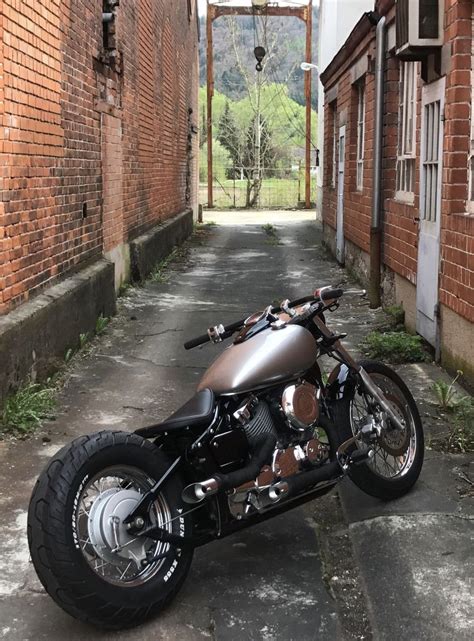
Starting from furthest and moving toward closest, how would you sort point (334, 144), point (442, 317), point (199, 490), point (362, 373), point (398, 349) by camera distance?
point (334, 144) → point (398, 349) → point (442, 317) → point (362, 373) → point (199, 490)

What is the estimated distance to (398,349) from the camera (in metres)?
7.23

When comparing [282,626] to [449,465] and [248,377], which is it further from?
[449,465]

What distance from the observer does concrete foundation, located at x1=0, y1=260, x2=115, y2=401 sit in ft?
18.5

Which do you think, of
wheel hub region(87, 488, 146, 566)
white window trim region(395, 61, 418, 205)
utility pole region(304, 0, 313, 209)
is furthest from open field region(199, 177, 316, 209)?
wheel hub region(87, 488, 146, 566)

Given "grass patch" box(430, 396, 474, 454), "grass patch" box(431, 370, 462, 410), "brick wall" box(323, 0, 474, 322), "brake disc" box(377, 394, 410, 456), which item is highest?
"brick wall" box(323, 0, 474, 322)

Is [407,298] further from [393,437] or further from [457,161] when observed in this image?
[393,437]

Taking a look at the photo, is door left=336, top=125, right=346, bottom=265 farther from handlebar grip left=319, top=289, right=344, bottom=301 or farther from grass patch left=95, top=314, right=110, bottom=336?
handlebar grip left=319, top=289, right=344, bottom=301

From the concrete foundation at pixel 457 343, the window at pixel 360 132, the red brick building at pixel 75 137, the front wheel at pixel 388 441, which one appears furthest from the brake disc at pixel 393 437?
the window at pixel 360 132

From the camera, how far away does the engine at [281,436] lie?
3445 mm

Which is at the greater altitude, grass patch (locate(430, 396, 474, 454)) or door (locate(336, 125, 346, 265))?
door (locate(336, 125, 346, 265))

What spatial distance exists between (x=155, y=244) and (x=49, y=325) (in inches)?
293

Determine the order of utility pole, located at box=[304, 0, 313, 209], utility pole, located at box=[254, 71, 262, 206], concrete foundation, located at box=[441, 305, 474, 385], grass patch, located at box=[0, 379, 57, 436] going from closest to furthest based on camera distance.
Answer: grass patch, located at box=[0, 379, 57, 436] < concrete foundation, located at box=[441, 305, 474, 385] < utility pole, located at box=[304, 0, 313, 209] < utility pole, located at box=[254, 71, 262, 206]

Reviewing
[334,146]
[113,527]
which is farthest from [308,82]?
[113,527]

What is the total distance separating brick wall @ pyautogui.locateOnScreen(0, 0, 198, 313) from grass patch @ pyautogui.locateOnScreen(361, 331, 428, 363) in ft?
9.42
